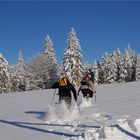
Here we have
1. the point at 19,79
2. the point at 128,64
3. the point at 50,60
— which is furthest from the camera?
the point at 128,64

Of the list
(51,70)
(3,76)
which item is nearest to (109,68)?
(51,70)

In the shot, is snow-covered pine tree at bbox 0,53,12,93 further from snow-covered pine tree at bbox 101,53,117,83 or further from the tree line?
snow-covered pine tree at bbox 101,53,117,83

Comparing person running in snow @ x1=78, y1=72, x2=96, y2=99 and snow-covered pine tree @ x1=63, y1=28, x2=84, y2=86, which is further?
snow-covered pine tree @ x1=63, y1=28, x2=84, y2=86

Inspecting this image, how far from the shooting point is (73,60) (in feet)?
223

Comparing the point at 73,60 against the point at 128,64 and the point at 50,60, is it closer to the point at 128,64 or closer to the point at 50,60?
the point at 50,60

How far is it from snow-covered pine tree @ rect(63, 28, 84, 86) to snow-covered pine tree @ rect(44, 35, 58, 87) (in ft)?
63.0

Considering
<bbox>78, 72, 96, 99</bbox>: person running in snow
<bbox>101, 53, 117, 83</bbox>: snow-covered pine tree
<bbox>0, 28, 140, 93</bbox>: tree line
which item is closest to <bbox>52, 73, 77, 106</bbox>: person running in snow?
<bbox>78, 72, 96, 99</bbox>: person running in snow

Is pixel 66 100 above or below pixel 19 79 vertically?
below

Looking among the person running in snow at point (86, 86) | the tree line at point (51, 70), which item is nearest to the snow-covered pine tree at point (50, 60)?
the tree line at point (51, 70)

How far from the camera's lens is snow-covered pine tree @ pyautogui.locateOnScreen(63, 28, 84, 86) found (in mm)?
67625

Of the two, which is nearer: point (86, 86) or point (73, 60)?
point (86, 86)

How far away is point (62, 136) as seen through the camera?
12344 mm

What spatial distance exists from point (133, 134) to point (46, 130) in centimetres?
388

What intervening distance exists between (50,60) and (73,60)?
79.2 ft
